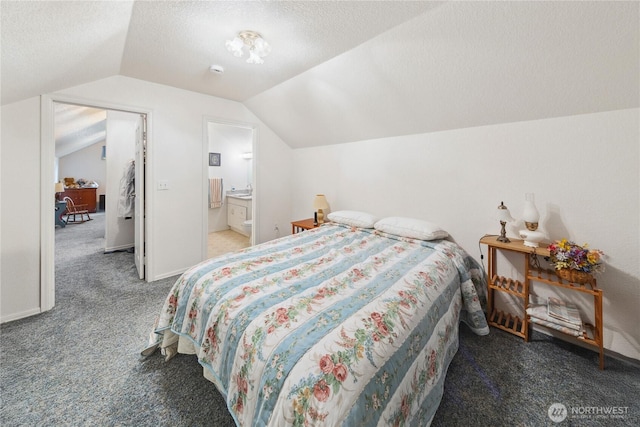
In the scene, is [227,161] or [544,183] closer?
[544,183]

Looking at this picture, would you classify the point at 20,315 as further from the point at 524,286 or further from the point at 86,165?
the point at 86,165

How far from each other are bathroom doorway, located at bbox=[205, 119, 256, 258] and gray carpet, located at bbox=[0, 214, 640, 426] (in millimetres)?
3045

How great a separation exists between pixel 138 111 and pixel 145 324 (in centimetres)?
217

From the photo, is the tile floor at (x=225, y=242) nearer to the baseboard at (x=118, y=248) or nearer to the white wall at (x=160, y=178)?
the white wall at (x=160, y=178)

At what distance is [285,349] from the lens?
0.93 metres

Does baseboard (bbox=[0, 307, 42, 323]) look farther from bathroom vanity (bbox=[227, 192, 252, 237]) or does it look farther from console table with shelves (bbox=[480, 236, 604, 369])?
console table with shelves (bbox=[480, 236, 604, 369])

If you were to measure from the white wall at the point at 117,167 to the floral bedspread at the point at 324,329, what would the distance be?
3.24m

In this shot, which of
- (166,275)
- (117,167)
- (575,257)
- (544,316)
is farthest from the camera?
(117,167)

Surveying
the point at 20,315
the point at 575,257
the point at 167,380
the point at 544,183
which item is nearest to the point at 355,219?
the point at 544,183

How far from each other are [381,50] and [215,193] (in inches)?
178

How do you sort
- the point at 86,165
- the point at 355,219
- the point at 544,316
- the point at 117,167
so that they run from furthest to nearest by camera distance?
the point at 86,165
the point at 117,167
the point at 355,219
the point at 544,316

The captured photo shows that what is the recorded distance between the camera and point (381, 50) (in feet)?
6.31

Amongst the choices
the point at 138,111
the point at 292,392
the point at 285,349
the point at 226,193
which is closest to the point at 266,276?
the point at 285,349

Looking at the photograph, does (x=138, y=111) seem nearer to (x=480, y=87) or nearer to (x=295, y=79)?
(x=295, y=79)
